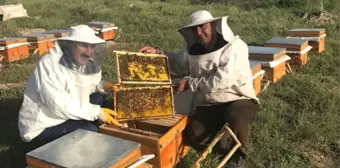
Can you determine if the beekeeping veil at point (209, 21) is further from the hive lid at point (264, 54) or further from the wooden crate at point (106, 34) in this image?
the wooden crate at point (106, 34)

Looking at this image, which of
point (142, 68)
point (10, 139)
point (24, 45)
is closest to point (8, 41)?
point (24, 45)

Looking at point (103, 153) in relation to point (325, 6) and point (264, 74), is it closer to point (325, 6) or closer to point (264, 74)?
point (264, 74)

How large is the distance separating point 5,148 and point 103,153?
2.17m

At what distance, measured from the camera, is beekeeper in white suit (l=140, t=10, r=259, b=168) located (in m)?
3.49

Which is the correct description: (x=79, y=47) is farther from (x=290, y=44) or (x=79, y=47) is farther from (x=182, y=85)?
(x=290, y=44)

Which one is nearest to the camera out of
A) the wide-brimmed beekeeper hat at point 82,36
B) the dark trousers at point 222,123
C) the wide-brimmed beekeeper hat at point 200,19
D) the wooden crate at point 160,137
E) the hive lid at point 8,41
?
the wooden crate at point 160,137

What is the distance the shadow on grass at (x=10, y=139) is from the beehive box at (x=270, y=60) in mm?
3382

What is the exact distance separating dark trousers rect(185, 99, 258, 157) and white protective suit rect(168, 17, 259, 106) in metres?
0.09

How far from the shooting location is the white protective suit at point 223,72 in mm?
3564

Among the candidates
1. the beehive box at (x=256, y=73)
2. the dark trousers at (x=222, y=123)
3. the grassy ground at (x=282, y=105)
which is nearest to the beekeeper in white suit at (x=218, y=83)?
the dark trousers at (x=222, y=123)

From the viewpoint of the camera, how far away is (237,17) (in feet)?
39.5

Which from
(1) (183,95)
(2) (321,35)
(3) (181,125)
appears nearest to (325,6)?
(2) (321,35)

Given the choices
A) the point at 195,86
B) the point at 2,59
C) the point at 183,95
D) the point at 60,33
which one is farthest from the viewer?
the point at 60,33

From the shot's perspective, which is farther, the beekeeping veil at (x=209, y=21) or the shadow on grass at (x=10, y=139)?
the shadow on grass at (x=10, y=139)
